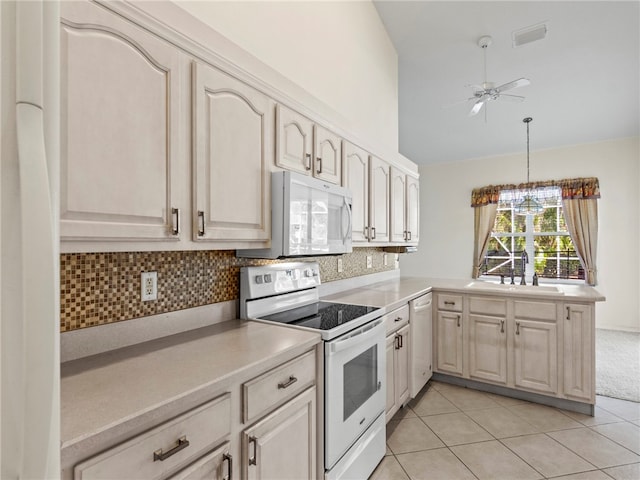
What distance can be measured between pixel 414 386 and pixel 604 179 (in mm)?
4864

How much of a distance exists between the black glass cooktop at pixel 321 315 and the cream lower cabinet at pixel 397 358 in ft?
0.80

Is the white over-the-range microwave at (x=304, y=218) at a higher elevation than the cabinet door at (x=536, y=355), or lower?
higher

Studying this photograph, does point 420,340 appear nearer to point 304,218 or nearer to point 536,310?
point 536,310

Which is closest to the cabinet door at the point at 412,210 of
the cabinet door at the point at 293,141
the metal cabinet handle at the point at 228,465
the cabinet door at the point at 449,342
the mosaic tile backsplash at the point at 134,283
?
the cabinet door at the point at 449,342

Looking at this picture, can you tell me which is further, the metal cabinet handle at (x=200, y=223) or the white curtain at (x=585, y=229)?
the white curtain at (x=585, y=229)

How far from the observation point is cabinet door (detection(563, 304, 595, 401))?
261 centimetres

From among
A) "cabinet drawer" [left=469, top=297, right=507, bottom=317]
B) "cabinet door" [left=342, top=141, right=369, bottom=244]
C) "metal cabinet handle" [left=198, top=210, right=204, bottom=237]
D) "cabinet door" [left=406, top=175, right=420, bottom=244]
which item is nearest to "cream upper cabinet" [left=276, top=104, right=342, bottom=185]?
"cabinet door" [left=342, top=141, right=369, bottom=244]

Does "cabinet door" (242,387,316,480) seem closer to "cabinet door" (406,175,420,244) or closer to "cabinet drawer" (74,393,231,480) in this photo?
"cabinet drawer" (74,393,231,480)

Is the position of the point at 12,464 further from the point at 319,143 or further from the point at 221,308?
the point at 319,143

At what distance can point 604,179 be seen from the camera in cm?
524

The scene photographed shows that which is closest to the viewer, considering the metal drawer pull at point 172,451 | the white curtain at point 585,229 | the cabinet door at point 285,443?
the metal drawer pull at point 172,451

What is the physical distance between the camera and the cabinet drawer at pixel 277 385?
1.19 meters

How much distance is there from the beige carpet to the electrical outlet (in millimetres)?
3725

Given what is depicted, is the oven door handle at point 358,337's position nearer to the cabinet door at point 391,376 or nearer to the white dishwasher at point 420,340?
the cabinet door at point 391,376
